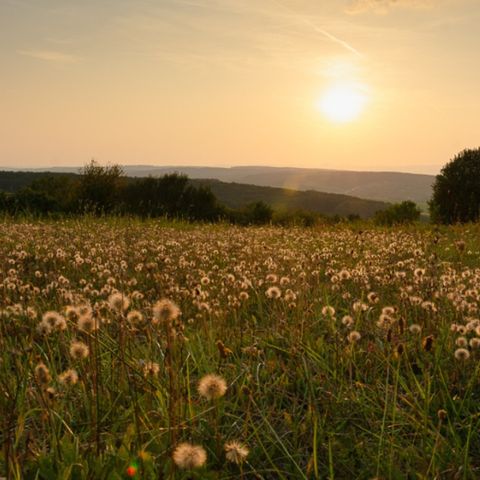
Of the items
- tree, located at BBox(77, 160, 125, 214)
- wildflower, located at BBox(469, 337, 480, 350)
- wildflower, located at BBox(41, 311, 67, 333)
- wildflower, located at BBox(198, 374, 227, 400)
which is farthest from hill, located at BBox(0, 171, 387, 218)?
wildflower, located at BBox(198, 374, 227, 400)

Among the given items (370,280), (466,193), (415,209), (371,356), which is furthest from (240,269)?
(415,209)

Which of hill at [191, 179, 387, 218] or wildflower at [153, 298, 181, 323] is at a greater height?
hill at [191, 179, 387, 218]

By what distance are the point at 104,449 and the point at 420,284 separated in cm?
432

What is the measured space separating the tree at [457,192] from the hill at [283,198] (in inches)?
4874

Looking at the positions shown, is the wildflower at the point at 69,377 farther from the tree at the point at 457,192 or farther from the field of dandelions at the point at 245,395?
the tree at the point at 457,192

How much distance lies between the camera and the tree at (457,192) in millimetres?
27125

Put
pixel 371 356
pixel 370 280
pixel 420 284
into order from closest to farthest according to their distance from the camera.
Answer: pixel 371 356, pixel 420 284, pixel 370 280

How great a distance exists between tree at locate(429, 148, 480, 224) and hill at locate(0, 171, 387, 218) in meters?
124

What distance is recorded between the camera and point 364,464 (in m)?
2.99

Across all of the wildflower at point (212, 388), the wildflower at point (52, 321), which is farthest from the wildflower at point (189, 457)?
the wildflower at point (52, 321)

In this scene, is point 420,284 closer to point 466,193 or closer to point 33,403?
point 33,403

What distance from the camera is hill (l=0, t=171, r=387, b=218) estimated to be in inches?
6275

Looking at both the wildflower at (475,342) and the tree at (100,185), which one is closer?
the wildflower at (475,342)

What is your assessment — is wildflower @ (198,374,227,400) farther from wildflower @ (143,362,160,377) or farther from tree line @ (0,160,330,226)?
tree line @ (0,160,330,226)
